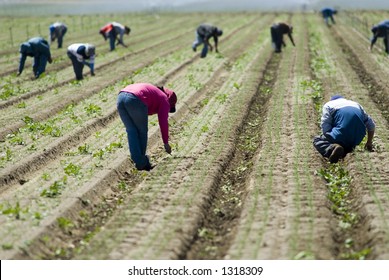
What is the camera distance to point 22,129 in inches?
492

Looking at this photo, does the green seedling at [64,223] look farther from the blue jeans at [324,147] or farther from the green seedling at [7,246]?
the blue jeans at [324,147]

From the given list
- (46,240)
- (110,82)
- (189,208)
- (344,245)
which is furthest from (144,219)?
(110,82)

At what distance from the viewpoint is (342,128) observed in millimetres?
9734

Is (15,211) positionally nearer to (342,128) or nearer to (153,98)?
(153,98)

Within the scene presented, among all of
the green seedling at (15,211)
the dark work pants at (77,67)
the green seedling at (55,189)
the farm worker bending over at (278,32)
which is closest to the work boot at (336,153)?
the green seedling at (55,189)

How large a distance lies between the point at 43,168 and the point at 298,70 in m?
11.9

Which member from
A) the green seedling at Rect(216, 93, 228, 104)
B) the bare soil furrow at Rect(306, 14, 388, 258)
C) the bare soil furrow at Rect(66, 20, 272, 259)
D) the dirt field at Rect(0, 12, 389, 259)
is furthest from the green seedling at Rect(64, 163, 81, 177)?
the green seedling at Rect(216, 93, 228, 104)

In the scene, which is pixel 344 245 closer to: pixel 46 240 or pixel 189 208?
pixel 189 208

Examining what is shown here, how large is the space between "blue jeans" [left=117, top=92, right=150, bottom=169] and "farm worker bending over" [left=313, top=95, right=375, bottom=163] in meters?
2.99

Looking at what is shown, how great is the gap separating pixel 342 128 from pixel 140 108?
10.9ft

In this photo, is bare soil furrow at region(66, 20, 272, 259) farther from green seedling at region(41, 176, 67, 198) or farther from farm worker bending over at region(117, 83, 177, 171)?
green seedling at region(41, 176, 67, 198)

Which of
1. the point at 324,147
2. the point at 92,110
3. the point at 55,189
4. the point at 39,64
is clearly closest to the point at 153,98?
the point at 55,189

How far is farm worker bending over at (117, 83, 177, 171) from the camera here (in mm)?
8977
